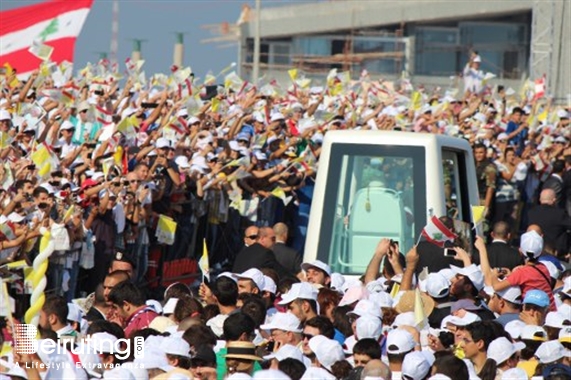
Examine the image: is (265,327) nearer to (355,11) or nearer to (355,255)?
(355,255)

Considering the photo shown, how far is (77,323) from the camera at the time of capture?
11.5 metres

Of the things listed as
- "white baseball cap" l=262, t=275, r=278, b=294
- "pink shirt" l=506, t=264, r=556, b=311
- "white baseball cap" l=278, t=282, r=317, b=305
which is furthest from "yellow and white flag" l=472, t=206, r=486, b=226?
"white baseball cap" l=278, t=282, r=317, b=305

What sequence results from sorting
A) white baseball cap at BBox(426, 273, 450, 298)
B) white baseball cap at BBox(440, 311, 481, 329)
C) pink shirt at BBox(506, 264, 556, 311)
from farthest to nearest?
pink shirt at BBox(506, 264, 556, 311) < white baseball cap at BBox(426, 273, 450, 298) < white baseball cap at BBox(440, 311, 481, 329)

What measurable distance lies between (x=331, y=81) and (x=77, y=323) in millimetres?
19622

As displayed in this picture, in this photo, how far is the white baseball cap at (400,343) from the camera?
33.5 ft

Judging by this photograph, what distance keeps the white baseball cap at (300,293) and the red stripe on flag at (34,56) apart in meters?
13.0

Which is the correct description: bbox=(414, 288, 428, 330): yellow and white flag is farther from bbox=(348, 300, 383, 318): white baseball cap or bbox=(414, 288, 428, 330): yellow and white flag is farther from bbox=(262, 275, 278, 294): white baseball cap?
bbox=(262, 275, 278, 294): white baseball cap

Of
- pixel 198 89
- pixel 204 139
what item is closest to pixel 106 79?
pixel 198 89

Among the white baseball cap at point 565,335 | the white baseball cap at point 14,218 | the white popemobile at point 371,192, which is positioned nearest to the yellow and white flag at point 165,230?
the white popemobile at point 371,192

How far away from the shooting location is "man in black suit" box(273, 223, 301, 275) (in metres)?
16.4

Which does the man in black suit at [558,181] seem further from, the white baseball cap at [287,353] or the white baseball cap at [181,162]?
the white baseball cap at [287,353]

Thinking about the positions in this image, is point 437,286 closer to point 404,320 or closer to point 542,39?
point 404,320

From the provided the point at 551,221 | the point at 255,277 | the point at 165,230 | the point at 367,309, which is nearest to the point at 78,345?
the point at 367,309

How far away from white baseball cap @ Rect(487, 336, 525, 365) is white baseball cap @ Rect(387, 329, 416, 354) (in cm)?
67
